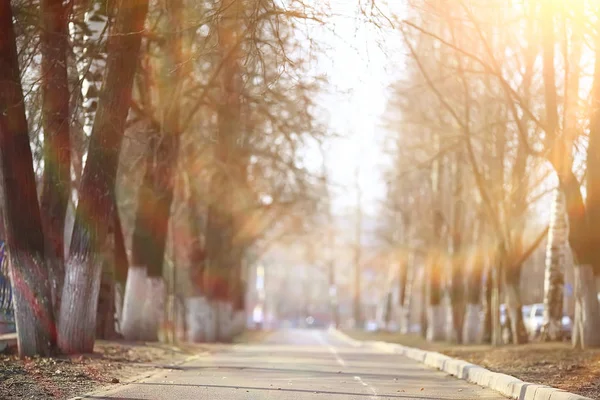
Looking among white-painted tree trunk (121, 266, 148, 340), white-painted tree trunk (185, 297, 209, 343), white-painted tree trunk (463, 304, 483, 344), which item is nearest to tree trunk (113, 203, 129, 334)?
white-painted tree trunk (121, 266, 148, 340)

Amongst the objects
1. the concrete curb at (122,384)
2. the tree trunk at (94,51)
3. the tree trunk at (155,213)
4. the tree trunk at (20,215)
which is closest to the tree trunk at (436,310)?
the tree trunk at (155,213)

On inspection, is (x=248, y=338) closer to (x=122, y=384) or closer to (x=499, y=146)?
(x=499, y=146)

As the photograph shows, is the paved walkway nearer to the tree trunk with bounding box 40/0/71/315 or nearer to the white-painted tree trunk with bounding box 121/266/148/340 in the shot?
the tree trunk with bounding box 40/0/71/315

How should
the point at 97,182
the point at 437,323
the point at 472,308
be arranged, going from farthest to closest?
1. the point at 437,323
2. the point at 472,308
3. the point at 97,182

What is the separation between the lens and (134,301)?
87.4ft

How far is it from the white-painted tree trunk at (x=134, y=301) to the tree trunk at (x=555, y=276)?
11277 millimetres

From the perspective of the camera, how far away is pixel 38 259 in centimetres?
1761

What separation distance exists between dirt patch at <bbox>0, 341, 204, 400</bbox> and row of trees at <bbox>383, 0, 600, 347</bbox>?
322 inches

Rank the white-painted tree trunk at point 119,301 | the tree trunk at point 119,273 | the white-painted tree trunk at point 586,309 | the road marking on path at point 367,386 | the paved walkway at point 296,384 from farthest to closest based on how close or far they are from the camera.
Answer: the white-painted tree trunk at point 119,301
the tree trunk at point 119,273
the white-painted tree trunk at point 586,309
the road marking on path at point 367,386
the paved walkway at point 296,384

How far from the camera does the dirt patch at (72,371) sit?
13219 millimetres

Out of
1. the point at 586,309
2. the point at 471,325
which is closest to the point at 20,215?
the point at 586,309

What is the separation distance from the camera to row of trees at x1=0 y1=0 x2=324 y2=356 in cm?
1727

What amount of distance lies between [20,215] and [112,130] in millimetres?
2407

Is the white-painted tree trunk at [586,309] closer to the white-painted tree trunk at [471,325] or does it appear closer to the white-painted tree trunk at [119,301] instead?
the white-painted tree trunk at [119,301]
